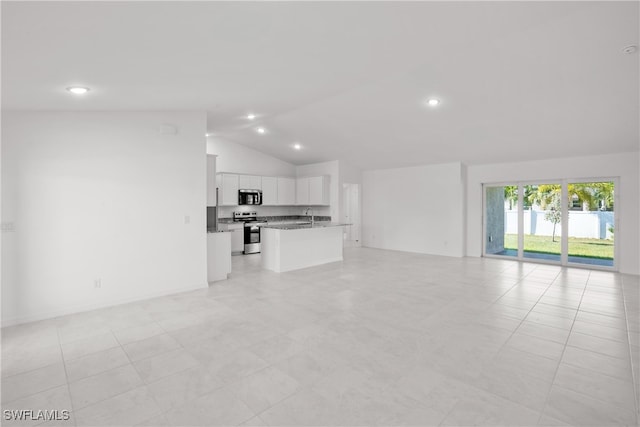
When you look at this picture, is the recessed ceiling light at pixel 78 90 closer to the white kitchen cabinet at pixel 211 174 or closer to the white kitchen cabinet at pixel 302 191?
the white kitchen cabinet at pixel 211 174

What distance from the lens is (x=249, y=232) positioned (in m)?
8.72

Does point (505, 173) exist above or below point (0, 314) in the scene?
above

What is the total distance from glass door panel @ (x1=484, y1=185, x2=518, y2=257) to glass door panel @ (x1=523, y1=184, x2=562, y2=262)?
0.77 ft

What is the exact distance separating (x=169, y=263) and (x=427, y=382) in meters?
3.86

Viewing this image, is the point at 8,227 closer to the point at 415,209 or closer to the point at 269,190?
the point at 269,190

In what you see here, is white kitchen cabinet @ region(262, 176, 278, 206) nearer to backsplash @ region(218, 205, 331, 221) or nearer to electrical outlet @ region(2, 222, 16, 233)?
backsplash @ region(218, 205, 331, 221)

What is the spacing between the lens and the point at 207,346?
10.0ft

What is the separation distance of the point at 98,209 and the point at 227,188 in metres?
4.30

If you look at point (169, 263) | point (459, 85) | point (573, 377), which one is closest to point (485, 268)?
point (459, 85)

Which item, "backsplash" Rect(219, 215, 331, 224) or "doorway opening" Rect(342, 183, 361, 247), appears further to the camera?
"doorway opening" Rect(342, 183, 361, 247)

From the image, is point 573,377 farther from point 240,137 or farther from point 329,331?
point 240,137

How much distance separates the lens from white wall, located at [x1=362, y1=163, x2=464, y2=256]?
8125 mm

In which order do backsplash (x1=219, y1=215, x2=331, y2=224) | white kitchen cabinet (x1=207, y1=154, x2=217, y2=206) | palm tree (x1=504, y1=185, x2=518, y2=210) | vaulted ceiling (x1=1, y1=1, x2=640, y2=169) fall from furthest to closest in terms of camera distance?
1. backsplash (x1=219, y1=215, x2=331, y2=224)
2. palm tree (x1=504, y1=185, x2=518, y2=210)
3. white kitchen cabinet (x1=207, y1=154, x2=217, y2=206)
4. vaulted ceiling (x1=1, y1=1, x2=640, y2=169)

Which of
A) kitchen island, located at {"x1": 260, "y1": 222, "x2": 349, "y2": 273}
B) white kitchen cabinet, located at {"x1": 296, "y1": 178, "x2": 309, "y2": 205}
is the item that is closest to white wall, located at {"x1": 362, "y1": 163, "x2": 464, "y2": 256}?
white kitchen cabinet, located at {"x1": 296, "y1": 178, "x2": 309, "y2": 205}
